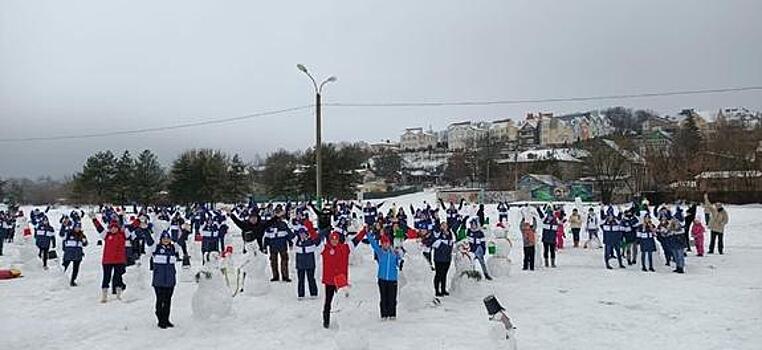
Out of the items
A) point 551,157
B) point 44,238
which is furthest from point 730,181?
point 551,157


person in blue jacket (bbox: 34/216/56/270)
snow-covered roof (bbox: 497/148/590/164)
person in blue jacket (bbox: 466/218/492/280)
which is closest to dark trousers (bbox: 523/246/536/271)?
person in blue jacket (bbox: 466/218/492/280)

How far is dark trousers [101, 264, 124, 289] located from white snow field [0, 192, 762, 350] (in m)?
0.32

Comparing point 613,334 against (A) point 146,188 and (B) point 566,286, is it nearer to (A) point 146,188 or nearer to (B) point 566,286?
(B) point 566,286

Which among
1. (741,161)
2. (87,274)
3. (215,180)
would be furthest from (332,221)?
(215,180)

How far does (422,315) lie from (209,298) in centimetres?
370

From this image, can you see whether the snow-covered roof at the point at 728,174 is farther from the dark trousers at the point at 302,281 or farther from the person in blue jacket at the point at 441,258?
the dark trousers at the point at 302,281

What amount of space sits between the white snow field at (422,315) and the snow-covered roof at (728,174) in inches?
1367

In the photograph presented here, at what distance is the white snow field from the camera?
955 cm

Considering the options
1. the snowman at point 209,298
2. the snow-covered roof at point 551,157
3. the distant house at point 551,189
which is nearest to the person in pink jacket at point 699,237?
the snowman at point 209,298

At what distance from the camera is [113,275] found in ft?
43.4

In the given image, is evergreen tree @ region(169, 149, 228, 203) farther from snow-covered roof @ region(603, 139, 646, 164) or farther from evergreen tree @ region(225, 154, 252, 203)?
snow-covered roof @ region(603, 139, 646, 164)

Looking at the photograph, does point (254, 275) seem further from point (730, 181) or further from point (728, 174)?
point (728, 174)

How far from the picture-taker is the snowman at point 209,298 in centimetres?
1085

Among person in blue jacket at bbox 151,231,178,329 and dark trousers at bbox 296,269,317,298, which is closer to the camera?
person in blue jacket at bbox 151,231,178,329
